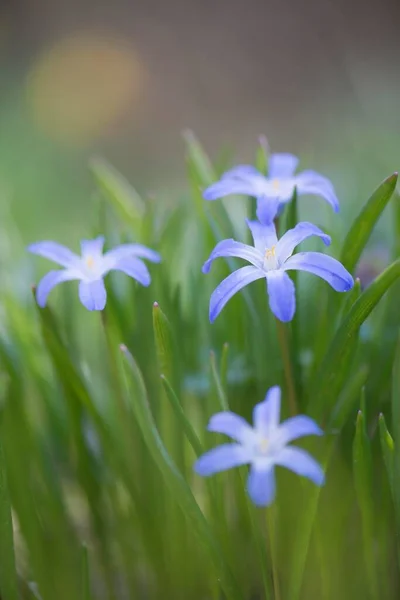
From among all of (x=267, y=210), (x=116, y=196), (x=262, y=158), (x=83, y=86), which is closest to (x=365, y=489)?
(x=267, y=210)

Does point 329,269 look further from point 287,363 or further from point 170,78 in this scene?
point 170,78

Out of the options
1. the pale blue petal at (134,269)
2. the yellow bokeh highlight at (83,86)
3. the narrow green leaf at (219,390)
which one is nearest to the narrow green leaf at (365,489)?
the narrow green leaf at (219,390)

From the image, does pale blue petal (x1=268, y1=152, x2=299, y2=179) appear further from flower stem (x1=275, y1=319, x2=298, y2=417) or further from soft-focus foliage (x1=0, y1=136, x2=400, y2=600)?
flower stem (x1=275, y1=319, x2=298, y2=417)

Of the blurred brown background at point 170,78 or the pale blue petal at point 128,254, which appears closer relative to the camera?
the pale blue petal at point 128,254

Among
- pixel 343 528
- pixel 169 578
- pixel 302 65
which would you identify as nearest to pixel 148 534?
pixel 169 578

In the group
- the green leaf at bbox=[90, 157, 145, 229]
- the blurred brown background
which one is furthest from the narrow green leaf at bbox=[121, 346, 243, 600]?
the blurred brown background

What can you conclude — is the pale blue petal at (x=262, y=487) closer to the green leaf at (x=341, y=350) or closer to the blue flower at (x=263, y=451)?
the blue flower at (x=263, y=451)
